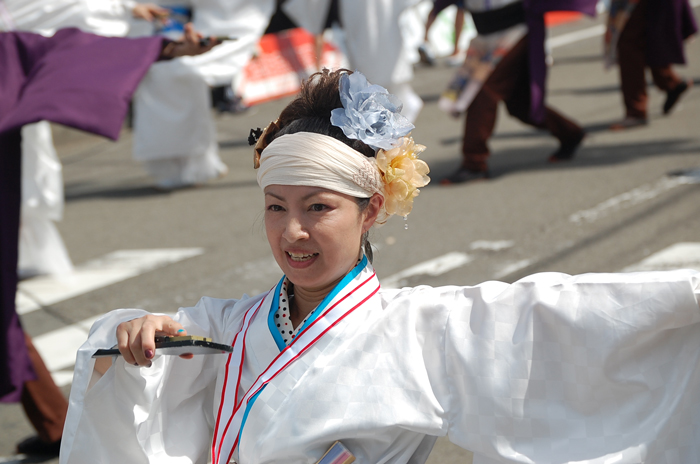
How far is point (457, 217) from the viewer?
548 centimetres

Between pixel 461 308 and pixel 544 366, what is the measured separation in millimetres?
211

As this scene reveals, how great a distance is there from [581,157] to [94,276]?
379 cm

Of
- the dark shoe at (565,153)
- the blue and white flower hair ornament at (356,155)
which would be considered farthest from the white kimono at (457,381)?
the dark shoe at (565,153)

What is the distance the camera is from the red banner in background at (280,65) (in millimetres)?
10805

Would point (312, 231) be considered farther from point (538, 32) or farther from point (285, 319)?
point (538, 32)

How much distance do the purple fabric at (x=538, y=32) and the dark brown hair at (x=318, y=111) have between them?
4.27 m

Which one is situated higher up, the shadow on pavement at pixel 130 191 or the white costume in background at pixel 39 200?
the white costume in background at pixel 39 200

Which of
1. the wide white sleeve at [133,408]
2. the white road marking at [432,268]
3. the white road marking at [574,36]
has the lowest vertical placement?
the white road marking at [574,36]

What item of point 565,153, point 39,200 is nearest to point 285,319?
point 39,200

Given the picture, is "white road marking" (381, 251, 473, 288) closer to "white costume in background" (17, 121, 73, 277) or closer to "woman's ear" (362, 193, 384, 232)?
"white costume in background" (17, 121, 73, 277)

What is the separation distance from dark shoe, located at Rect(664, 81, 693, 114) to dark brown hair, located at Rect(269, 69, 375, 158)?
240 inches

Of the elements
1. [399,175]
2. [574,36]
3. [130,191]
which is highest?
[399,175]

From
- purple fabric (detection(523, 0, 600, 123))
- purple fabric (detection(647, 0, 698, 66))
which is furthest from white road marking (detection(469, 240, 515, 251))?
purple fabric (detection(647, 0, 698, 66))

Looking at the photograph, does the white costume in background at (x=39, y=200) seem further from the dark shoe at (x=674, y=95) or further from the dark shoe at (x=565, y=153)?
the dark shoe at (x=674, y=95)
